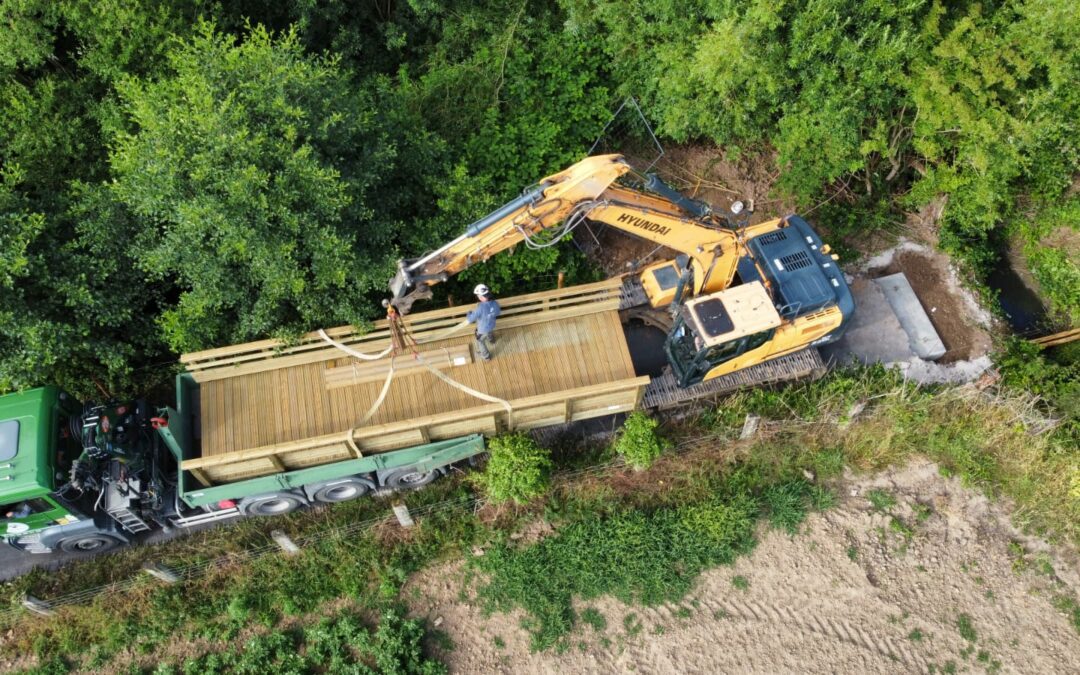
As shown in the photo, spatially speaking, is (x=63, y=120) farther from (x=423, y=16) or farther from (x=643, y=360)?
(x=643, y=360)

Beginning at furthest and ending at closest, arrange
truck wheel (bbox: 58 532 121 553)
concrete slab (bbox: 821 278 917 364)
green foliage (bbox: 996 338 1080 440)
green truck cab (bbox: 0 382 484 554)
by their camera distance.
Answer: concrete slab (bbox: 821 278 917 364) → green foliage (bbox: 996 338 1080 440) → truck wheel (bbox: 58 532 121 553) → green truck cab (bbox: 0 382 484 554)

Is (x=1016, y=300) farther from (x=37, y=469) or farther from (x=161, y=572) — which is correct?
(x=37, y=469)

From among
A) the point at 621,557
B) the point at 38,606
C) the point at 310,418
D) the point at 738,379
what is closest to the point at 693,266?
the point at 738,379

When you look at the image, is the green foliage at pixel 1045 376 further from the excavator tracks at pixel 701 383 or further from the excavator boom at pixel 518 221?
the excavator boom at pixel 518 221

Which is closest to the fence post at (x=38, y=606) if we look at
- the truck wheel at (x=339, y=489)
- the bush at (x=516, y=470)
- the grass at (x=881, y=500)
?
the truck wheel at (x=339, y=489)

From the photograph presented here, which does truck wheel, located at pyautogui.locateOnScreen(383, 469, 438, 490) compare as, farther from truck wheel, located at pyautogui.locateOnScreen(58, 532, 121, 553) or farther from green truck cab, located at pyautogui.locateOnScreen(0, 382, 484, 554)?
truck wheel, located at pyautogui.locateOnScreen(58, 532, 121, 553)

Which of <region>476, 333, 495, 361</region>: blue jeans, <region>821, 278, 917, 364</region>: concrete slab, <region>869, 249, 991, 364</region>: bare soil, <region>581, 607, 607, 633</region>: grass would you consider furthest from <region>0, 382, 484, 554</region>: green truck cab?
<region>869, 249, 991, 364</region>: bare soil

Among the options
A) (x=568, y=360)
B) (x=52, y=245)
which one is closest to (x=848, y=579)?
(x=568, y=360)
